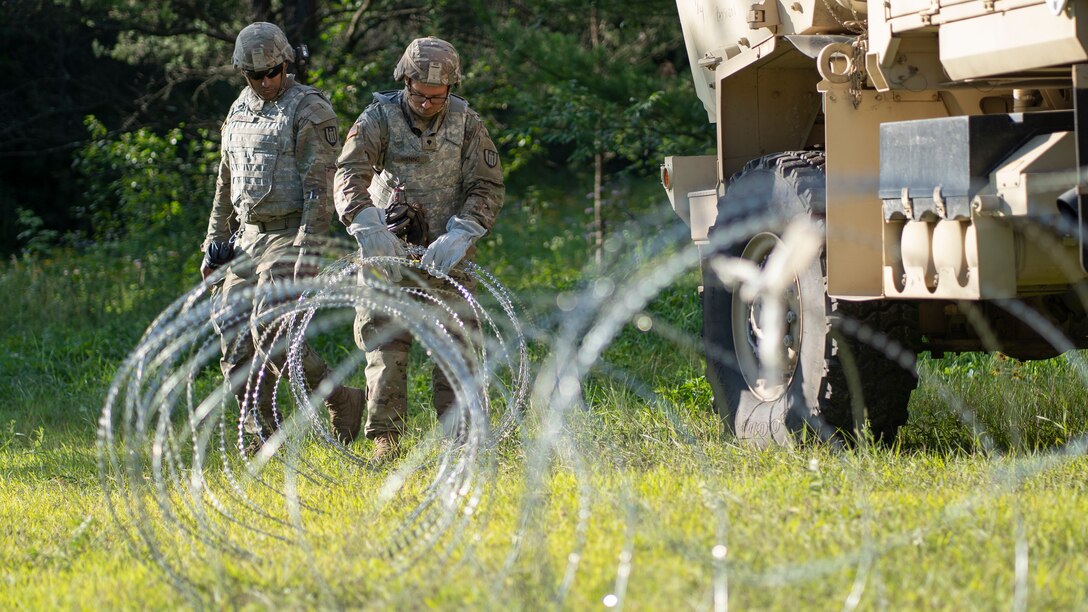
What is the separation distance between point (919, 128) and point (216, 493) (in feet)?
10.3

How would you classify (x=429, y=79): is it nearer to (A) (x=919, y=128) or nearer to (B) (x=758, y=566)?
(A) (x=919, y=128)

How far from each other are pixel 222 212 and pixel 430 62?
159 cm

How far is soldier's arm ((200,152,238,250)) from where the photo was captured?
686 cm

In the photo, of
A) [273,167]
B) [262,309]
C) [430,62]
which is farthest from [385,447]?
[430,62]

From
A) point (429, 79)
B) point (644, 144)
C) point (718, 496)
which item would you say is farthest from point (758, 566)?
point (644, 144)

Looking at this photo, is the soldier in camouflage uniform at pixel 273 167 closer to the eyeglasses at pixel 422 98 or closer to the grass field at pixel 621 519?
the eyeglasses at pixel 422 98

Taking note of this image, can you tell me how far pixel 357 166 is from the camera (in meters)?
6.12

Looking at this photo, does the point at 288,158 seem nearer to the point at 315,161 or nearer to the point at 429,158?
the point at 315,161

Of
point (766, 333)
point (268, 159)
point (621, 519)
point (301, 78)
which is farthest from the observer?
point (301, 78)

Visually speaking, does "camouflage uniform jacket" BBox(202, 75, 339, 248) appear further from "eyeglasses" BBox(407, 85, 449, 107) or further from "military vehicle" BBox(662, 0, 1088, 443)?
"military vehicle" BBox(662, 0, 1088, 443)

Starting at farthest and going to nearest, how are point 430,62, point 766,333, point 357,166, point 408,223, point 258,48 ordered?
point 258,48 → point 408,223 → point 357,166 → point 430,62 → point 766,333

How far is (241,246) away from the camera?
670cm

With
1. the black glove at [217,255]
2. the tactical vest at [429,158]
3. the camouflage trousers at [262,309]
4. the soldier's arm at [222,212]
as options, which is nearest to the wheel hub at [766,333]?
the tactical vest at [429,158]

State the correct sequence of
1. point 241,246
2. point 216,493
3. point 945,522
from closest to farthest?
point 945,522, point 216,493, point 241,246
